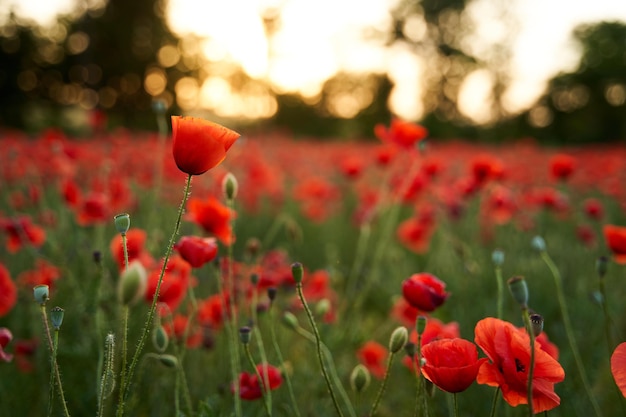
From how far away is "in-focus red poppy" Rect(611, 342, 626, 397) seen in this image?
2.80ft

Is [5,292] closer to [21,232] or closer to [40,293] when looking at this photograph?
[21,232]

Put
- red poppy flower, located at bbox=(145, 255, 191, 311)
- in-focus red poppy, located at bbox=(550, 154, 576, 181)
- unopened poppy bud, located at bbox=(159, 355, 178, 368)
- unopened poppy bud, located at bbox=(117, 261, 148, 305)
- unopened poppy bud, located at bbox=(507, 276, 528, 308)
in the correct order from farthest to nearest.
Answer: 1. in-focus red poppy, located at bbox=(550, 154, 576, 181)
2. red poppy flower, located at bbox=(145, 255, 191, 311)
3. unopened poppy bud, located at bbox=(159, 355, 178, 368)
4. unopened poppy bud, located at bbox=(507, 276, 528, 308)
5. unopened poppy bud, located at bbox=(117, 261, 148, 305)

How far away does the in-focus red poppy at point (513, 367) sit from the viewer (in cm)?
89

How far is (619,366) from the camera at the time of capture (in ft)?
2.85

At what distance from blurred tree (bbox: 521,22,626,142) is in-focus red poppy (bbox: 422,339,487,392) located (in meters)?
16.9

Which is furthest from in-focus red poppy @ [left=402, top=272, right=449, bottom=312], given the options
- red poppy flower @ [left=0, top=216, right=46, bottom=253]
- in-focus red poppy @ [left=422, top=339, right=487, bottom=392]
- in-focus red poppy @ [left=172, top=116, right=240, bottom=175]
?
red poppy flower @ [left=0, top=216, right=46, bottom=253]

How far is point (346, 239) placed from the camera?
446 centimetres

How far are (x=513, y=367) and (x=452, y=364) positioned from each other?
0.09 m

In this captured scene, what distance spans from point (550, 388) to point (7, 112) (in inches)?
592

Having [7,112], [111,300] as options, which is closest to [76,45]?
[7,112]

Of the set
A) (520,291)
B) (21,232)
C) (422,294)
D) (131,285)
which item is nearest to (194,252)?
(422,294)

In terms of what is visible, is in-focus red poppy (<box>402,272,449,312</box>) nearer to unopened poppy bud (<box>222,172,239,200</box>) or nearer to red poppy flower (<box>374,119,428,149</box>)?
unopened poppy bud (<box>222,172,239,200</box>)

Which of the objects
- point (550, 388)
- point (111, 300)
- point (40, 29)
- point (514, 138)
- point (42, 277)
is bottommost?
point (514, 138)

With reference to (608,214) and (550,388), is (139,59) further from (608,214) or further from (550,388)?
(550,388)
